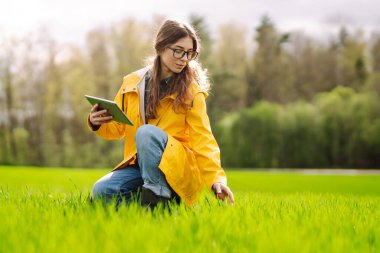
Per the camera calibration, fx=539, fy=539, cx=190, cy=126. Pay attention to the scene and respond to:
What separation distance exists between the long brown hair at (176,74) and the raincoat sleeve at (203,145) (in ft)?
0.27

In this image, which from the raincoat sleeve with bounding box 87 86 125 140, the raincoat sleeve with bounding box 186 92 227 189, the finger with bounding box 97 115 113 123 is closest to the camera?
the raincoat sleeve with bounding box 186 92 227 189

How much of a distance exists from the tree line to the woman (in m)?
18.9

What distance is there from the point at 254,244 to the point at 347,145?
1040 inches

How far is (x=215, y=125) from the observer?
1272 inches

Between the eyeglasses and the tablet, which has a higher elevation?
the eyeglasses

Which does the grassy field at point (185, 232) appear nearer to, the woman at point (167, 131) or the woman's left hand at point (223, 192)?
the woman's left hand at point (223, 192)

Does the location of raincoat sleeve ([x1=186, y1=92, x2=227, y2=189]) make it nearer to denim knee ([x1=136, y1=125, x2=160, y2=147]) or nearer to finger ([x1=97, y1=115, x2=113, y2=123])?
denim knee ([x1=136, y1=125, x2=160, y2=147])

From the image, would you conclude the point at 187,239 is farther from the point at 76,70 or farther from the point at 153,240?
the point at 76,70

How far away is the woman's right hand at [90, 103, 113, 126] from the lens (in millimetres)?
3678

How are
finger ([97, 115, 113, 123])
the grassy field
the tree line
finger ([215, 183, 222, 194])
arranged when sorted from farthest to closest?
the tree line < finger ([97, 115, 113, 123]) < finger ([215, 183, 222, 194]) < the grassy field

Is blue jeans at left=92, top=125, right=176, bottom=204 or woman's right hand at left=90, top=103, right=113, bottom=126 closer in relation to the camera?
blue jeans at left=92, top=125, right=176, bottom=204

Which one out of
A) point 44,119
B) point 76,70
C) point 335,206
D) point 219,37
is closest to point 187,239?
point 335,206

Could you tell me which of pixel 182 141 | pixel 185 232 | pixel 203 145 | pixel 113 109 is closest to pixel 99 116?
pixel 113 109

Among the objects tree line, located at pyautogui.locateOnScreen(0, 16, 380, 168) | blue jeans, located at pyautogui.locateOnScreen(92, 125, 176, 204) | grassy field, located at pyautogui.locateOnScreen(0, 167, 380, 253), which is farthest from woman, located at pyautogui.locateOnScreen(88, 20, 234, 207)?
tree line, located at pyautogui.locateOnScreen(0, 16, 380, 168)
